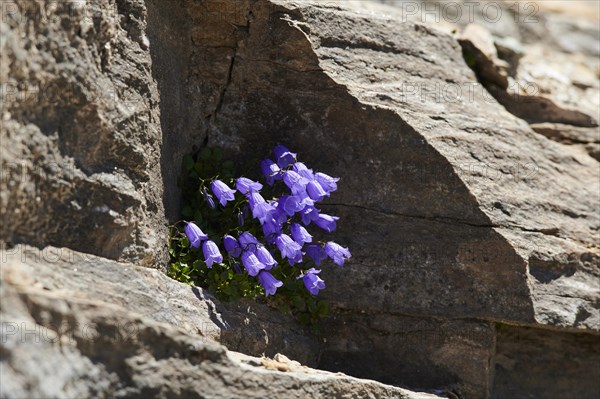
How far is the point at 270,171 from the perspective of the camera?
5461 mm

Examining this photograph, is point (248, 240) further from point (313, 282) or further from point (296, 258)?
point (313, 282)

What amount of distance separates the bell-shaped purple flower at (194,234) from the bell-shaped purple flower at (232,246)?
14cm

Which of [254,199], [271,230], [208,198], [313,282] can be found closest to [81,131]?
[208,198]

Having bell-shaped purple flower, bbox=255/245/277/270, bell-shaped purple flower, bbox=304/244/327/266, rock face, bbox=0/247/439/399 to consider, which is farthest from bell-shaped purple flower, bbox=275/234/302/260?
rock face, bbox=0/247/439/399

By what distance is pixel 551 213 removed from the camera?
19.6ft

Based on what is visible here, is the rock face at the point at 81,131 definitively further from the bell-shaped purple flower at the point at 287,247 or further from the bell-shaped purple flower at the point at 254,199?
the bell-shaped purple flower at the point at 287,247

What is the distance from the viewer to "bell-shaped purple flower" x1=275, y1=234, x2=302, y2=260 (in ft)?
17.1

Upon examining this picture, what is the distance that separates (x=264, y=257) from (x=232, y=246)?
21 cm

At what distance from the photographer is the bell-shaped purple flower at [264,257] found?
5098mm

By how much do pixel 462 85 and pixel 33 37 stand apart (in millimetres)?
3090

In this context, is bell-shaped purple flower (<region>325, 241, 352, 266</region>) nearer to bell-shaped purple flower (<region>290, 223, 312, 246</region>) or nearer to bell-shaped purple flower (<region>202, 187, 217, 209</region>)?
bell-shaped purple flower (<region>290, 223, 312, 246</region>)

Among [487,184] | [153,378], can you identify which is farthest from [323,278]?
[153,378]

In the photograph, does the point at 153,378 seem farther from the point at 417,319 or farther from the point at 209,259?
the point at 417,319

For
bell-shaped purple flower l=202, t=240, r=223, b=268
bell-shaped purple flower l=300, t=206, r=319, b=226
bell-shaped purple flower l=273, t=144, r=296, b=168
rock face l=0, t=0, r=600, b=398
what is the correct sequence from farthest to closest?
bell-shaped purple flower l=273, t=144, r=296, b=168
bell-shaped purple flower l=300, t=206, r=319, b=226
bell-shaped purple flower l=202, t=240, r=223, b=268
rock face l=0, t=0, r=600, b=398
